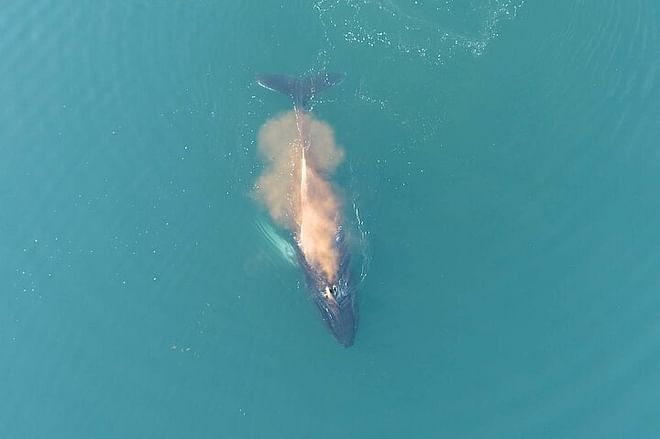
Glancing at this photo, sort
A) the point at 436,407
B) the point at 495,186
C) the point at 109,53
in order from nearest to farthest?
the point at 436,407 < the point at 495,186 < the point at 109,53

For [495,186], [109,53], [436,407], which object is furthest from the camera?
[109,53]

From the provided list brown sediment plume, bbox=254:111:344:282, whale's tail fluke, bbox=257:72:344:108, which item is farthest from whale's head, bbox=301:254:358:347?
whale's tail fluke, bbox=257:72:344:108

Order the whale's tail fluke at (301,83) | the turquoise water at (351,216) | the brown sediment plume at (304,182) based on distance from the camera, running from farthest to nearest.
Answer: the whale's tail fluke at (301,83) < the brown sediment plume at (304,182) < the turquoise water at (351,216)

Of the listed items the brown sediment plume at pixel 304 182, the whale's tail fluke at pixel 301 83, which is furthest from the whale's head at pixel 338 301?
the whale's tail fluke at pixel 301 83

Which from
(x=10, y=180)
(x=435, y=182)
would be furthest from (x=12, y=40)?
(x=435, y=182)

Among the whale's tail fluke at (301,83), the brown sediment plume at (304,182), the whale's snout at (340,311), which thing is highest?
the whale's tail fluke at (301,83)

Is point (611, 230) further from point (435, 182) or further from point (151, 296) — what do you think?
point (151, 296)

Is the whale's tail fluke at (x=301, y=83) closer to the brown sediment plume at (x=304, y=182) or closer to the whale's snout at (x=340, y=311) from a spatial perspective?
the brown sediment plume at (x=304, y=182)

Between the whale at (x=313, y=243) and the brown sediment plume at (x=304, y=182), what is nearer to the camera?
the whale at (x=313, y=243)
